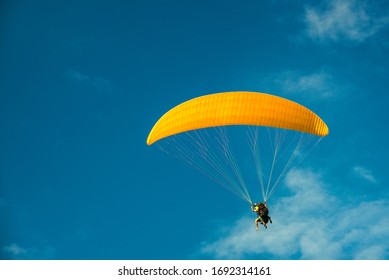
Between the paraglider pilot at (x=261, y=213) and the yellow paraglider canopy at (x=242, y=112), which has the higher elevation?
the yellow paraglider canopy at (x=242, y=112)

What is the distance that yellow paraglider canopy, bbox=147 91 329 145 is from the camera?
128 ft

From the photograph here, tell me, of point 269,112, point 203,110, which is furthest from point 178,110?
point 269,112

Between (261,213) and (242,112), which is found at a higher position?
(242,112)

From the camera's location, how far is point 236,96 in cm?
3897

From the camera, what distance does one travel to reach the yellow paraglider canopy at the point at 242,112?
128ft

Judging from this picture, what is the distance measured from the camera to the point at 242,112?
3900 centimetres

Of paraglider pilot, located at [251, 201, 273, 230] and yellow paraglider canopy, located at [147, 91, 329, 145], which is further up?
yellow paraglider canopy, located at [147, 91, 329, 145]
